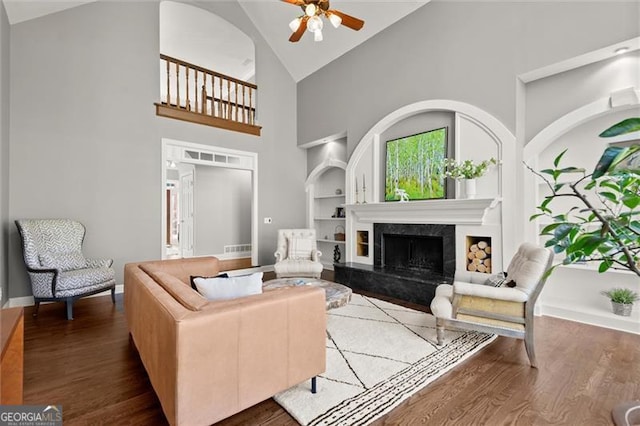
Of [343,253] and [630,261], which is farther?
[343,253]

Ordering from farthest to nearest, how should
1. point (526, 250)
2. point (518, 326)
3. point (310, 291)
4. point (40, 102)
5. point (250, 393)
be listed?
point (40, 102), point (526, 250), point (518, 326), point (310, 291), point (250, 393)

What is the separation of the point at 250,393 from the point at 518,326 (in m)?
2.17

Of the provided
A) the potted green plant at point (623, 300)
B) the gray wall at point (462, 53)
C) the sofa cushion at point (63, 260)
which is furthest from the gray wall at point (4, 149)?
the potted green plant at point (623, 300)

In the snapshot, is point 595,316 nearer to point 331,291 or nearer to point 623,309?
point 623,309

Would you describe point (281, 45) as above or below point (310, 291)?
above

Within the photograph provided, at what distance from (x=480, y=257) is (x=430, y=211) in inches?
35.3

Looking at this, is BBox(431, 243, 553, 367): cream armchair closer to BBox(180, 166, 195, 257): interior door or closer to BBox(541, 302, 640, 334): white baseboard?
BBox(541, 302, 640, 334): white baseboard

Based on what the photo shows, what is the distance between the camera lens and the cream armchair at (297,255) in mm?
4820

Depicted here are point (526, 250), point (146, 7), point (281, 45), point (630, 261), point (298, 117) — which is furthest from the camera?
point (298, 117)

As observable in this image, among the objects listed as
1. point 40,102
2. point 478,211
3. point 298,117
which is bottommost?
point 478,211

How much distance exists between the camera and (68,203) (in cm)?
429

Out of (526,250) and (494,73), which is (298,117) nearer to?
(494,73)

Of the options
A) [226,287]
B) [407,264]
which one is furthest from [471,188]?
[226,287]

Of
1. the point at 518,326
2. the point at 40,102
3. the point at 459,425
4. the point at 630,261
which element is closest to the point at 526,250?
the point at 518,326
